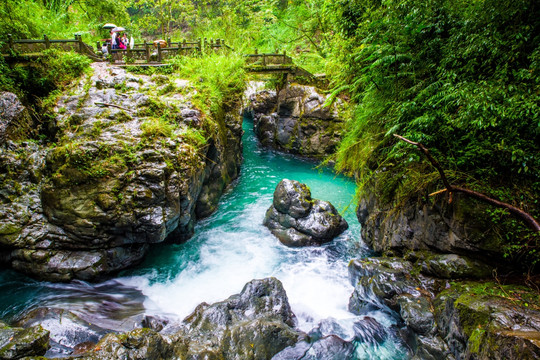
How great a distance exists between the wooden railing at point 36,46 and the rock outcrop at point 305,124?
1053cm

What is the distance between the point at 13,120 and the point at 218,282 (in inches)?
281

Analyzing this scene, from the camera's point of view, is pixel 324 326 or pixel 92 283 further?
pixel 92 283

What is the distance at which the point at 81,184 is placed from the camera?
21.6ft

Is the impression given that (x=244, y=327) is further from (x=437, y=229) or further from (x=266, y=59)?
(x=266, y=59)

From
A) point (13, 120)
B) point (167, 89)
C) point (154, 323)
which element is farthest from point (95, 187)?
point (167, 89)

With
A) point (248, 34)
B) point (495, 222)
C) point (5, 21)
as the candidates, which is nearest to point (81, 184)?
point (5, 21)

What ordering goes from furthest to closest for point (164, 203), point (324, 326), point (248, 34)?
point (248, 34), point (164, 203), point (324, 326)

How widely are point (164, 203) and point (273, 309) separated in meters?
3.80

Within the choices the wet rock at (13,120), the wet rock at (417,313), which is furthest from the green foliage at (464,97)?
the wet rock at (13,120)

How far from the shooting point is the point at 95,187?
21.7 feet

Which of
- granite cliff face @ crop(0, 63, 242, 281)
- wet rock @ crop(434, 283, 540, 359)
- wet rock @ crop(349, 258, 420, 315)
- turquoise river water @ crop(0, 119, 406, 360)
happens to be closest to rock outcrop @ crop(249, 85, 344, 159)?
turquoise river water @ crop(0, 119, 406, 360)

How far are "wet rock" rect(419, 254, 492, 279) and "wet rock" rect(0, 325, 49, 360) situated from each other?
6.90 meters

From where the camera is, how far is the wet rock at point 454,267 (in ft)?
16.1

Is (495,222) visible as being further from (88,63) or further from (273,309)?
(88,63)
